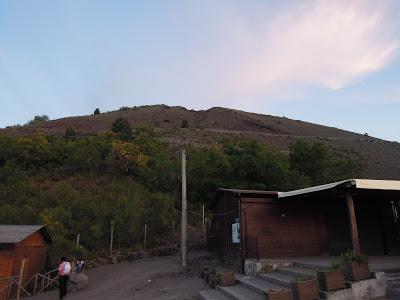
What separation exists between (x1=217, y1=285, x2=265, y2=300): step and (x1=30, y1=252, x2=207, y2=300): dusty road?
130 centimetres

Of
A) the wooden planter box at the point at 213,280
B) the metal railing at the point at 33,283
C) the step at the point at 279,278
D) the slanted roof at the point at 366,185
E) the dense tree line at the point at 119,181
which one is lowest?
the metal railing at the point at 33,283

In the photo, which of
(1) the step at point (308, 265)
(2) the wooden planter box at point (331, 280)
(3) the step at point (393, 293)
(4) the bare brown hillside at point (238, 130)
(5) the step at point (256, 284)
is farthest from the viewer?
(4) the bare brown hillside at point (238, 130)

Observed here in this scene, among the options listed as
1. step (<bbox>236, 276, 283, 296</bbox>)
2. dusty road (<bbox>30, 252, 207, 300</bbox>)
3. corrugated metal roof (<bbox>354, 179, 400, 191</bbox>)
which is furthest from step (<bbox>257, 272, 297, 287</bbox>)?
corrugated metal roof (<bbox>354, 179, 400, 191</bbox>)

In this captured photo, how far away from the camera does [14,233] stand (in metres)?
16.6

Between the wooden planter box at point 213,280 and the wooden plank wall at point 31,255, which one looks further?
the wooden plank wall at point 31,255

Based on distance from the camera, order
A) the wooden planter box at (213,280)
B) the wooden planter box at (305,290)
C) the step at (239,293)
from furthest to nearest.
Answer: the wooden planter box at (213,280) < the step at (239,293) < the wooden planter box at (305,290)

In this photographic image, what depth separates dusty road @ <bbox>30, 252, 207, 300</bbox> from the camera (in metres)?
13.9

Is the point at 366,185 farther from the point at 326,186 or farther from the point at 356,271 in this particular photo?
the point at 356,271

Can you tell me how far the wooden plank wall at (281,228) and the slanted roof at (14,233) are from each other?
979 centimetres

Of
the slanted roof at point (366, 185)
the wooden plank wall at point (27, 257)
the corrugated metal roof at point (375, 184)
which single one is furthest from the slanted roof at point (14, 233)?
the corrugated metal roof at point (375, 184)

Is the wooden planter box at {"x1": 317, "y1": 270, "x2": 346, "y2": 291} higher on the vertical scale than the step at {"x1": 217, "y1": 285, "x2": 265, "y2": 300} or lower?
higher

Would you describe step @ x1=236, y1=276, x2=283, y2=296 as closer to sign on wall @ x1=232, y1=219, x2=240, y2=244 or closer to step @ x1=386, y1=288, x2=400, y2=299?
sign on wall @ x1=232, y1=219, x2=240, y2=244

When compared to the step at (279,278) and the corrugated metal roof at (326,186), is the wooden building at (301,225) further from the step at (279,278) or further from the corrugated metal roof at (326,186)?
the step at (279,278)

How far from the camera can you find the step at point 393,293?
29.8 feet
